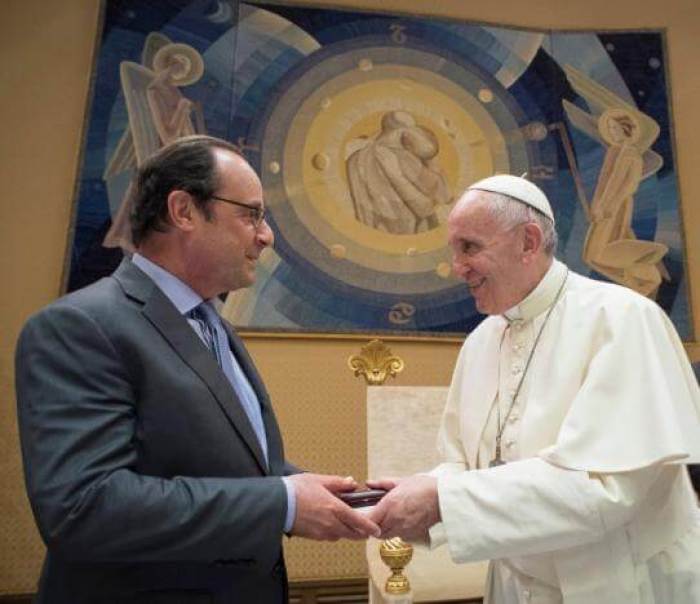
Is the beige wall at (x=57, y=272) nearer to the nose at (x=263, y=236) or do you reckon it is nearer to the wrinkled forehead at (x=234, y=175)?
the nose at (x=263, y=236)

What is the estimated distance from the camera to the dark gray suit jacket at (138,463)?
108cm

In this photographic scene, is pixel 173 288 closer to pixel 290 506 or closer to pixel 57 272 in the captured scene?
pixel 290 506

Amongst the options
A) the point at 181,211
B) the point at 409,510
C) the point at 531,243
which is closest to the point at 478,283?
the point at 531,243

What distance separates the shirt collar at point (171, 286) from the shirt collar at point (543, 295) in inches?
38.5

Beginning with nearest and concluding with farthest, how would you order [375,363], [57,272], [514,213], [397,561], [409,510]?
[409,510]
[514,213]
[397,561]
[375,363]
[57,272]

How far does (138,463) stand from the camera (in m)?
1.20

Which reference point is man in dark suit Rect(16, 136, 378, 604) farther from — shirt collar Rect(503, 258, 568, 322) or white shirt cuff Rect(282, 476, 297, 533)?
shirt collar Rect(503, 258, 568, 322)

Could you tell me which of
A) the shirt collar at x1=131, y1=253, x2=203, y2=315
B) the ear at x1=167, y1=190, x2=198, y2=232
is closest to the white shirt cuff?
the shirt collar at x1=131, y1=253, x2=203, y2=315

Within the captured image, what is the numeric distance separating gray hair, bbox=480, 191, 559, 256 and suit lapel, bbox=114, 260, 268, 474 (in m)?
0.94

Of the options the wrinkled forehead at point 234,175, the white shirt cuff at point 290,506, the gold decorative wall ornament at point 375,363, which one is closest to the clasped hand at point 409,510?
the white shirt cuff at point 290,506

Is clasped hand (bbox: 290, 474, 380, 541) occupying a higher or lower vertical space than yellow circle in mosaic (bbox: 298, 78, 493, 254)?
lower

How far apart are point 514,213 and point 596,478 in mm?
777

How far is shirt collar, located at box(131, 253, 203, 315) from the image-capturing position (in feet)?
4.82

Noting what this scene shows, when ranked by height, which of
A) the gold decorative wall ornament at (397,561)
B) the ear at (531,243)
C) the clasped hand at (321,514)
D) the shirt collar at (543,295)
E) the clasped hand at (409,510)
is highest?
the ear at (531,243)
